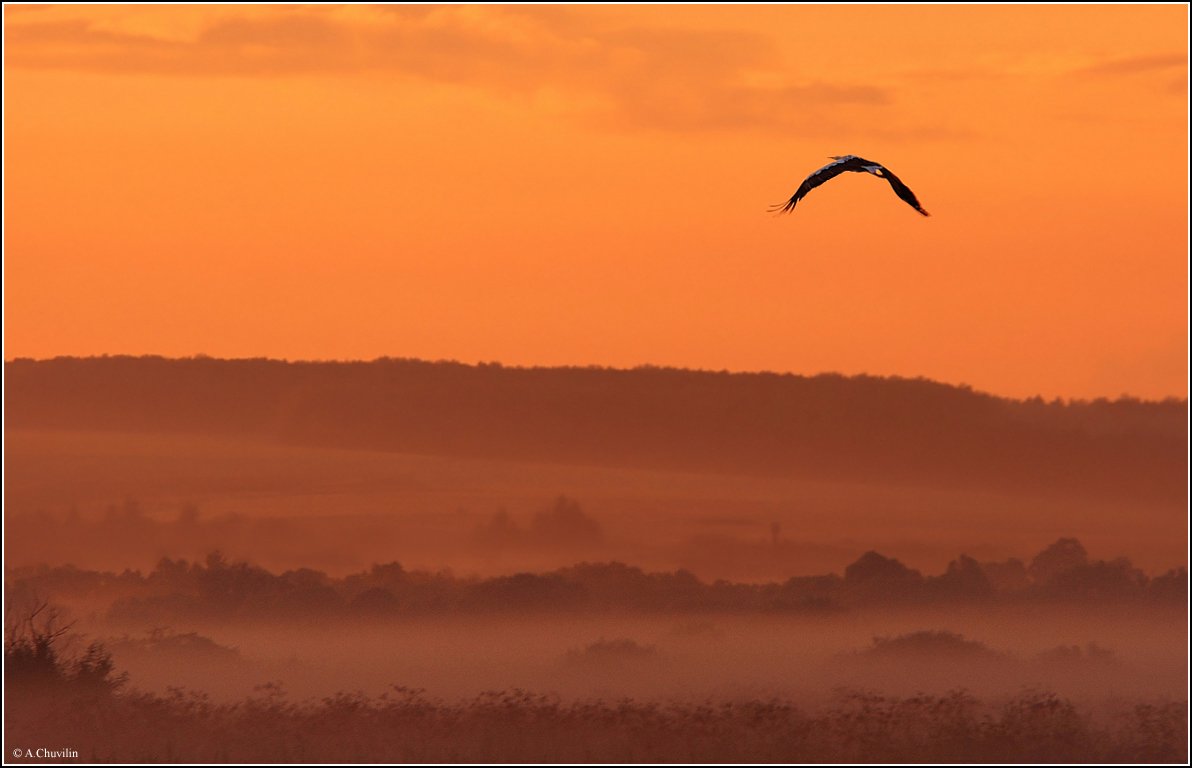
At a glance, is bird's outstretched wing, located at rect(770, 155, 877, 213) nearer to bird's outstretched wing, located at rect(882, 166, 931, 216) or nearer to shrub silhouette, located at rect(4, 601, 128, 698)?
bird's outstretched wing, located at rect(882, 166, 931, 216)

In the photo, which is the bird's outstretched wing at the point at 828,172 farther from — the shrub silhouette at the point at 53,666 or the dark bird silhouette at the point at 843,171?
the shrub silhouette at the point at 53,666

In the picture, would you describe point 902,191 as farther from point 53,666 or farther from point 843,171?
point 53,666

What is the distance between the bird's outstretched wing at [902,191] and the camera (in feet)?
96.4

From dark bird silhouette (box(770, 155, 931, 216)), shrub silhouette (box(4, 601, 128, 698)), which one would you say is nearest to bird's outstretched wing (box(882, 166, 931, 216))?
dark bird silhouette (box(770, 155, 931, 216))

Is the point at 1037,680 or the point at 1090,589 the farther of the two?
the point at 1090,589

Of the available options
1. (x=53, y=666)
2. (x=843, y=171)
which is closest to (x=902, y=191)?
(x=843, y=171)

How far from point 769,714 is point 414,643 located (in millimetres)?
22955

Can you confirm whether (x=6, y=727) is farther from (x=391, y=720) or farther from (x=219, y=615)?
(x=219, y=615)

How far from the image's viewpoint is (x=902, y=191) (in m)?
30.7

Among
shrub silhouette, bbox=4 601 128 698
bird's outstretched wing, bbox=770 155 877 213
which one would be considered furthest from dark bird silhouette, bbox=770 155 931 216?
shrub silhouette, bbox=4 601 128 698

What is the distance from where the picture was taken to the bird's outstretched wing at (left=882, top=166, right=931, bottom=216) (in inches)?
1156

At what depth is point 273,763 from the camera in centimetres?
4291

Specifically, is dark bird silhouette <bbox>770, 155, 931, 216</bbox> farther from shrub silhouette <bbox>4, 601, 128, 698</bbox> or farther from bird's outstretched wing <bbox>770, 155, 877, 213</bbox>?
shrub silhouette <bbox>4, 601, 128, 698</bbox>

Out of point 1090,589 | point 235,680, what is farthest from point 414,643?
point 1090,589
